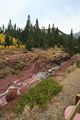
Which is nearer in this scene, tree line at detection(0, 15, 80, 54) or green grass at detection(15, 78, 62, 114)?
green grass at detection(15, 78, 62, 114)

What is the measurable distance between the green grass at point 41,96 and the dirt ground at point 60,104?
302 mm

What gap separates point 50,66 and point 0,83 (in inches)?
420

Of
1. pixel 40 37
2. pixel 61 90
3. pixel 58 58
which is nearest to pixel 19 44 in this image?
pixel 40 37

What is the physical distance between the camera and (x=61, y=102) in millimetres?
13789

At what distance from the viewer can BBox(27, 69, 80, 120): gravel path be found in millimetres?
12531

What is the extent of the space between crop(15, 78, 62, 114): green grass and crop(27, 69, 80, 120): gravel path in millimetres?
308

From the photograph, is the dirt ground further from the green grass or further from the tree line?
the tree line

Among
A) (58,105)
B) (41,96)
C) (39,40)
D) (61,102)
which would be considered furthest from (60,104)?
(39,40)

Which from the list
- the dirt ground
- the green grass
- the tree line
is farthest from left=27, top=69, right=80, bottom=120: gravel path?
the tree line

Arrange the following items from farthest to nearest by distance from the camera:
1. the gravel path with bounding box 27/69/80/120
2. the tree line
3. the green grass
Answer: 1. the tree line
2. the green grass
3. the gravel path with bounding box 27/69/80/120

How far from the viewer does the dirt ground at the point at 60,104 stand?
1254 cm

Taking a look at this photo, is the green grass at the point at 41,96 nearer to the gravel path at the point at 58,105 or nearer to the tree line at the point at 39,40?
the gravel path at the point at 58,105

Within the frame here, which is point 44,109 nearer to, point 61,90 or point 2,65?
point 61,90

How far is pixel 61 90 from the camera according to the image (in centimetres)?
1540
